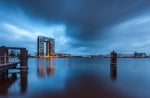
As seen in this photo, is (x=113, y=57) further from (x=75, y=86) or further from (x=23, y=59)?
(x=75, y=86)

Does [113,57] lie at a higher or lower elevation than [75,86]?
higher

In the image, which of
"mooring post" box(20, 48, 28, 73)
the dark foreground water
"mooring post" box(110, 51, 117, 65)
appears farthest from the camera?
"mooring post" box(110, 51, 117, 65)

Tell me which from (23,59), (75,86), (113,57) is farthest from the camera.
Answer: (113,57)

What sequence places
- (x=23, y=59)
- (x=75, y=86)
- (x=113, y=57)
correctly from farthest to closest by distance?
(x=113, y=57) < (x=23, y=59) < (x=75, y=86)

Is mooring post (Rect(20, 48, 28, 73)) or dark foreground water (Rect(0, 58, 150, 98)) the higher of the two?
mooring post (Rect(20, 48, 28, 73))

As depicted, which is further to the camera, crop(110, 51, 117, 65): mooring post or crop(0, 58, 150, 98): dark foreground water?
crop(110, 51, 117, 65): mooring post

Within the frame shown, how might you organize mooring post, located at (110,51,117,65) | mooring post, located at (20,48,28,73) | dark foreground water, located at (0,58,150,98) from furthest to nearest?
mooring post, located at (110,51,117,65)
mooring post, located at (20,48,28,73)
dark foreground water, located at (0,58,150,98)

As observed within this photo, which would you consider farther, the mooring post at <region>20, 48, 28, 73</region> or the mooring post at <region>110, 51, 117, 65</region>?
the mooring post at <region>110, 51, 117, 65</region>

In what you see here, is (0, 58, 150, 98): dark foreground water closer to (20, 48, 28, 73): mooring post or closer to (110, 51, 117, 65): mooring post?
(20, 48, 28, 73): mooring post

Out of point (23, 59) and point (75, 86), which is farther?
point (23, 59)

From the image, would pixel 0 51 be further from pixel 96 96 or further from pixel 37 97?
pixel 96 96

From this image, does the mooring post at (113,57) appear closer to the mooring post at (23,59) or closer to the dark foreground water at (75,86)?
the dark foreground water at (75,86)

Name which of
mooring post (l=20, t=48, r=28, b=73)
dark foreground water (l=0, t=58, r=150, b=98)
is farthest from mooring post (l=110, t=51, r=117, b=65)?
mooring post (l=20, t=48, r=28, b=73)

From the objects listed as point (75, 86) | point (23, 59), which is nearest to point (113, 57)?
point (23, 59)
